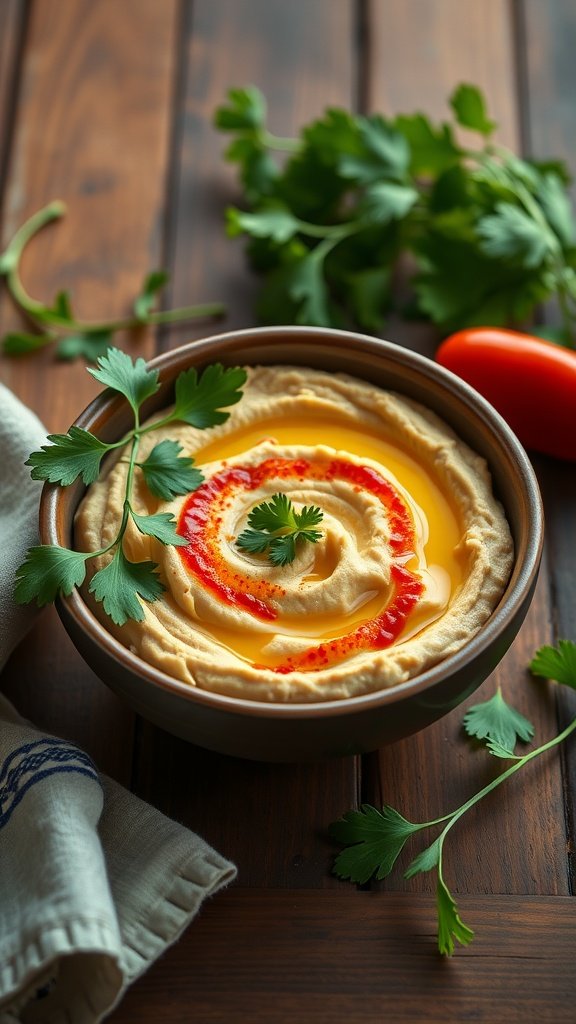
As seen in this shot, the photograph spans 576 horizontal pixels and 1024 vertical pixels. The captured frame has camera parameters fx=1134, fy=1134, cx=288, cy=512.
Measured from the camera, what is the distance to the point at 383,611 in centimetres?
298

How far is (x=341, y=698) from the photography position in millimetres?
2738

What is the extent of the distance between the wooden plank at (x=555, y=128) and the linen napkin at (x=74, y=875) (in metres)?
1.43

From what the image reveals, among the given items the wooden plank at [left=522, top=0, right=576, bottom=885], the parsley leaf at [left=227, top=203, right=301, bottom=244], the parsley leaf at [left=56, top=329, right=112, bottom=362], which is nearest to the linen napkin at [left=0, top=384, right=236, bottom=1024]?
the parsley leaf at [left=56, top=329, right=112, bottom=362]

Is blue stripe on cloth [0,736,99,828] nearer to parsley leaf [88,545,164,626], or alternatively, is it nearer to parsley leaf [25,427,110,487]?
parsley leaf [88,545,164,626]

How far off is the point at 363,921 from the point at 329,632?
741 mm

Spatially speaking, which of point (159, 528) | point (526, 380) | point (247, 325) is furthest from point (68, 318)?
point (526, 380)

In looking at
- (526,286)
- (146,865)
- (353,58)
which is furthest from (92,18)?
(146,865)

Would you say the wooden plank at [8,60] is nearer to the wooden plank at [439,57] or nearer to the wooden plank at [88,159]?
the wooden plank at [88,159]

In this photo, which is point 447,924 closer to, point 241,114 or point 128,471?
point 128,471

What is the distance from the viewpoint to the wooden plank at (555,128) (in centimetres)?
366

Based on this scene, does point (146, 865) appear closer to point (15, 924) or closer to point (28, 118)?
point (15, 924)

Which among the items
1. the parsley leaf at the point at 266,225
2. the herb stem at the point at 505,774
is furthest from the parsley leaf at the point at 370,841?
the parsley leaf at the point at 266,225

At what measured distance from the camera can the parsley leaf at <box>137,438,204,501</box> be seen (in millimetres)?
Result: 3139

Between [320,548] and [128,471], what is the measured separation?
0.58 metres
